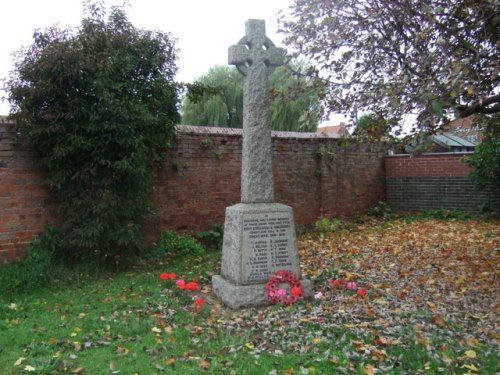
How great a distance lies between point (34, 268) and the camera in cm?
685

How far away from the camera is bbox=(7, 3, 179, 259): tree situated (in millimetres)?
6957

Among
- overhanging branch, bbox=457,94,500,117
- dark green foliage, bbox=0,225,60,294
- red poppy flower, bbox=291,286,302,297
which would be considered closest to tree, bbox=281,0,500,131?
overhanging branch, bbox=457,94,500,117

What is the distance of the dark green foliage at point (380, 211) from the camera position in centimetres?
1342

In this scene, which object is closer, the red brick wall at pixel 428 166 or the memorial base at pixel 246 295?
the memorial base at pixel 246 295

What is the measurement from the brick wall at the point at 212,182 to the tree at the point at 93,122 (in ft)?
1.34

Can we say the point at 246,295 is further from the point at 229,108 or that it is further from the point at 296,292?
the point at 229,108

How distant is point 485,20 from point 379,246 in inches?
189

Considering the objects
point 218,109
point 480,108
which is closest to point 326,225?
point 480,108

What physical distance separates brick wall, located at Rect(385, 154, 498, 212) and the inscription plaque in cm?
859

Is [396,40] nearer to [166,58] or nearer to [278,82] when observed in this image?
[166,58]

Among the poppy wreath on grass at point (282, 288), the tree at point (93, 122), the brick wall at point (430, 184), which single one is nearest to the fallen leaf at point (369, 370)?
the poppy wreath on grass at point (282, 288)

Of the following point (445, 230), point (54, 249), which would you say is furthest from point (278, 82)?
point (54, 249)

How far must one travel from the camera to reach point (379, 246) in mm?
9234

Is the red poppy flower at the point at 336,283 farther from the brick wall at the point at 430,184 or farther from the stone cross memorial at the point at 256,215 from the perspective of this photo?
the brick wall at the point at 430,184
